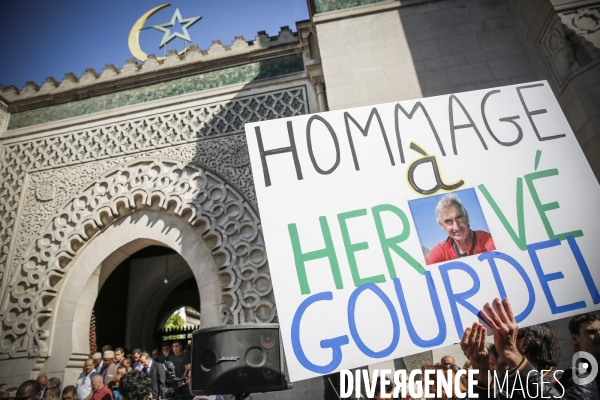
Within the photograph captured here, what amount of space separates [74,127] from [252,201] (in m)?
2.96

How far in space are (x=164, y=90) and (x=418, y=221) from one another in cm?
459

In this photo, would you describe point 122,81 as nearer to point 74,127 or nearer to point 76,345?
point 74,127

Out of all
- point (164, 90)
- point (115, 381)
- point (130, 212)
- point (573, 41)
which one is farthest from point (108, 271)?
point (573, 41)

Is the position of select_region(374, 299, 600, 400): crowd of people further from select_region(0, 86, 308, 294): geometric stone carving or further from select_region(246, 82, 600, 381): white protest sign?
select_region(0, 86, 308, 294): geometric stone carving

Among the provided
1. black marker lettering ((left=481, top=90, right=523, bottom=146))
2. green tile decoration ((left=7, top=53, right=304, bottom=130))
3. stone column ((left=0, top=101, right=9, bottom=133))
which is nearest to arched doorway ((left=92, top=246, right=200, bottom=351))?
green tile decoration ((left=7, top=53, right=304, bottom=130))

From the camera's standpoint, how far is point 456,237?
4.16 feet

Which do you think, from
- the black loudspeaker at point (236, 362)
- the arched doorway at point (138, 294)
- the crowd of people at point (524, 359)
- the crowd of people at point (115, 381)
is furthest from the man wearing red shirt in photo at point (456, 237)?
the arched doorway at point (138, 294)

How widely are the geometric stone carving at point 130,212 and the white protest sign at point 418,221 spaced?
2502 mm

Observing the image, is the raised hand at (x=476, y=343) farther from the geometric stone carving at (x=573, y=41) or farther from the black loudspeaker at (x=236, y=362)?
the geometric stone carving at (x=573, y=41)

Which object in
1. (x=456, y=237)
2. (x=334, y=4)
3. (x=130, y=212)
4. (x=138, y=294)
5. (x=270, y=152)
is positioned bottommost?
(x=456, y=237)

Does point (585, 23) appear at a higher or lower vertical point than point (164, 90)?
lower

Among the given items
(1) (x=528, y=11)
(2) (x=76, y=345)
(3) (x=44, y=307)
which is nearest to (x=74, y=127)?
(3) (x=44, y=307)

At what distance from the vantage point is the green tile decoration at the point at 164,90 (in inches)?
186

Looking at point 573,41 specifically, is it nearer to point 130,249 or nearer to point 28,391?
point 28,391
